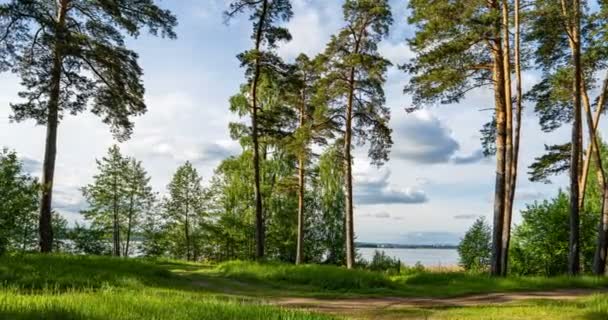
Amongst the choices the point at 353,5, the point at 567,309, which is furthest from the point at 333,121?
the point at 567,309

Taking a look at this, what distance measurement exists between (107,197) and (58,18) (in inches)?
1068

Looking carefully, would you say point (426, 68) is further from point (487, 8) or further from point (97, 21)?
point (97, 21)

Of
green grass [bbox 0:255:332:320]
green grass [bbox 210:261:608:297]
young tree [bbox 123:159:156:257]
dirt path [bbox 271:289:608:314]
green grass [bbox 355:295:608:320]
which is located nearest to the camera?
green grass [bbox 0:255:332:320]

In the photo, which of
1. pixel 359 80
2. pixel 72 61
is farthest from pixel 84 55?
pixel 359 80

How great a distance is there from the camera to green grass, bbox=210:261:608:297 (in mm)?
14422

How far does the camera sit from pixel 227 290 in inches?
532

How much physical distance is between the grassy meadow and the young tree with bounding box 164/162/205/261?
26258 mm

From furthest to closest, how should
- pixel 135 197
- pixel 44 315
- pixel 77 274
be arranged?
pixel 135 197
pixel 77 274
pixel 44 315

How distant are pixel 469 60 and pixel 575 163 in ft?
16.8

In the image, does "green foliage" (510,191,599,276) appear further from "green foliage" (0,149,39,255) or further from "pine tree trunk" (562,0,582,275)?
"green foliage" (0,149,39,255)

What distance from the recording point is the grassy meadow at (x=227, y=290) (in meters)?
6.56

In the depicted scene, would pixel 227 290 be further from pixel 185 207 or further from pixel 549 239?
pixel 185 207

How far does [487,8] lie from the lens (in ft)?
61.3

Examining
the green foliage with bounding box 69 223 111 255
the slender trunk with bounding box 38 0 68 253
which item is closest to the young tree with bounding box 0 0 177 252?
the slender trunk with bounding box 38 0 68 253
